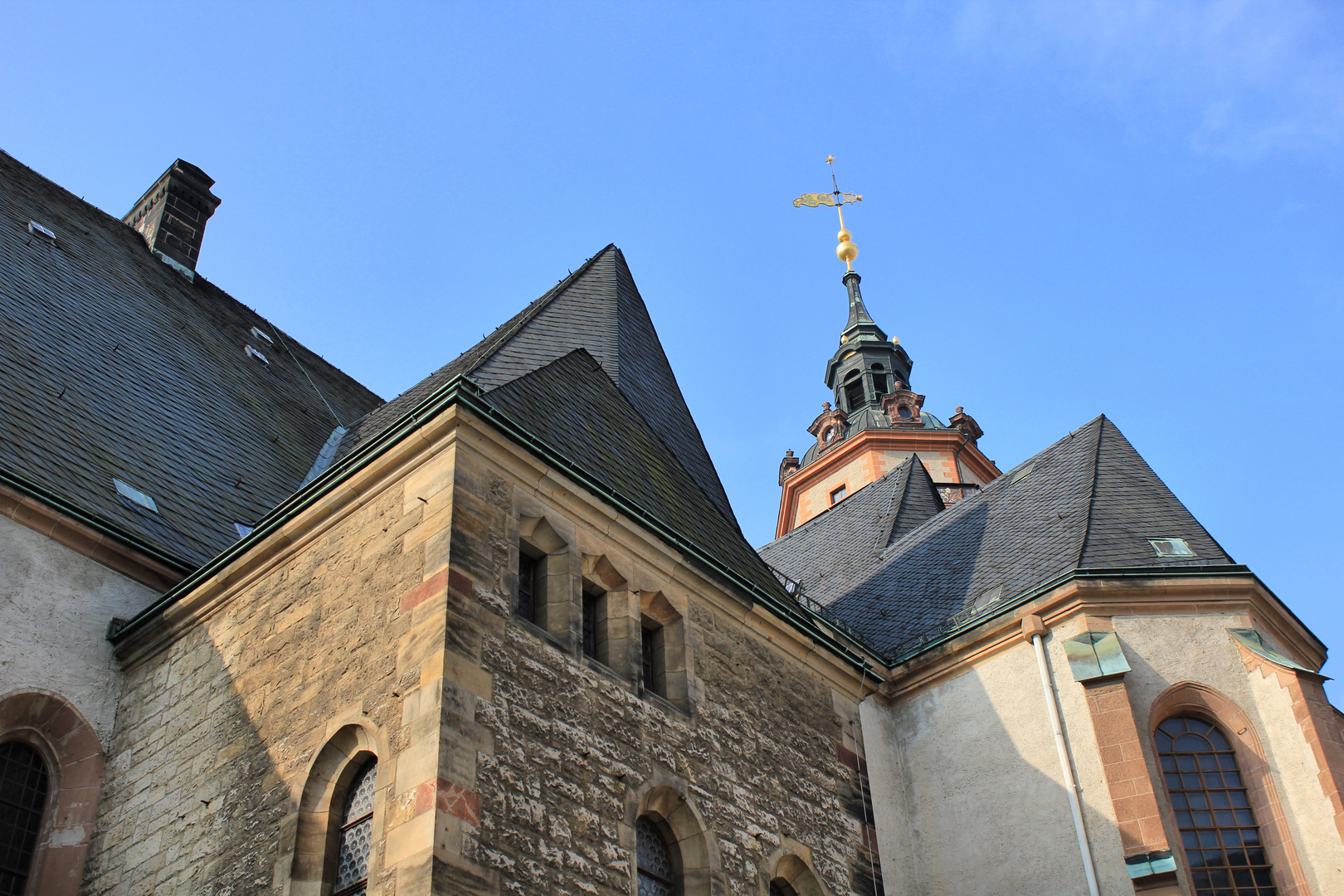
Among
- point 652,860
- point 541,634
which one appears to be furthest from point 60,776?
point 652,860

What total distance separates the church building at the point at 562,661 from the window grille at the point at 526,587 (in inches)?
0.9

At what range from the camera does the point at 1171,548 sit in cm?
1246

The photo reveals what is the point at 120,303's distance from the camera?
599 inches

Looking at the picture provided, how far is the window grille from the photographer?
836cm

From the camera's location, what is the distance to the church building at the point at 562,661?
755 centimetres

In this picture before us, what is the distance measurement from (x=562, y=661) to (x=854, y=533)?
35.2 ft

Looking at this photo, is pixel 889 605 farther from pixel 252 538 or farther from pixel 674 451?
pixel 252 538

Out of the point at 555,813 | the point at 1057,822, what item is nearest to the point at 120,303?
the point at 555,813

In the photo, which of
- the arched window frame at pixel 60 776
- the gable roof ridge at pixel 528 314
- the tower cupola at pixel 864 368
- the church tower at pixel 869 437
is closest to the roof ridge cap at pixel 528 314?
the gable roof ridge at pixel 528 314

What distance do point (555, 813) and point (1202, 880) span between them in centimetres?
581

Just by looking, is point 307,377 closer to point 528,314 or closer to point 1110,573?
point 528,314

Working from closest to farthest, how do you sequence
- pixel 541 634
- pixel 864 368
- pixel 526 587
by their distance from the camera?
1. pixel 541 634
2. pixel 526 587
3. pixel 864 368

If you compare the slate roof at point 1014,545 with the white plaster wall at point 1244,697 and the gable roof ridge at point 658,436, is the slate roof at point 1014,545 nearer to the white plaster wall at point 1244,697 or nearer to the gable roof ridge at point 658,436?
the white plaster wall at point 1244,697

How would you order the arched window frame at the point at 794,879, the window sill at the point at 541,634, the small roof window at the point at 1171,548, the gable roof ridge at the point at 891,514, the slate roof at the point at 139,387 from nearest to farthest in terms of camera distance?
the window sill at the point at 541,634 < the arched window frame at the point at 794,879 < the slate roof at the point at 139,387 < the small roof window at the point at 1171,548 < the gable roof ridge at the point at 891,514
